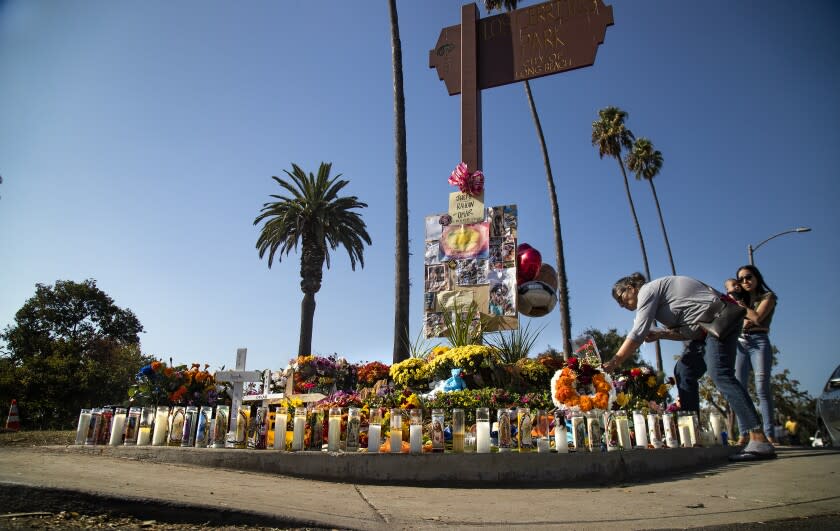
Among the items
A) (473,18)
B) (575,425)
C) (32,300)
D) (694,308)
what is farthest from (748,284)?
(32,300)

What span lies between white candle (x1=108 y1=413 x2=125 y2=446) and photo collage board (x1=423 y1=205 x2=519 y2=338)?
491cm

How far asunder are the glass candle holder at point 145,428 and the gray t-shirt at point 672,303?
4961 mm

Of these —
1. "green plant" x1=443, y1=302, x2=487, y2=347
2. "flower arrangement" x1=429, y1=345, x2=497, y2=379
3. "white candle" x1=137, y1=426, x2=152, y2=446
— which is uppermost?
"green plant" x1=443, y1=302, x2=487, y2=347

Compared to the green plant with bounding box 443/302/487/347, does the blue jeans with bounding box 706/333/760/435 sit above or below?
below

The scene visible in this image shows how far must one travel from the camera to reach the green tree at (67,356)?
786 inches

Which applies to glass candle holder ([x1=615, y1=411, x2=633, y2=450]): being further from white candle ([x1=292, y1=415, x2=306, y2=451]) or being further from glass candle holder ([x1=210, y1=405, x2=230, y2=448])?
glass candle holder ([x1=210, y1=405, x2=230, y2=448])

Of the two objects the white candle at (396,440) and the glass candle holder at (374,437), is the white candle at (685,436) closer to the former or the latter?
the white candle at (396,440)

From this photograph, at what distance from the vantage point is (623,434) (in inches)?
195

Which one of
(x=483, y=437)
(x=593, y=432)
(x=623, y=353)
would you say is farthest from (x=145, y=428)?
(x=623, y=353)

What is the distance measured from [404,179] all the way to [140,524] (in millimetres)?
11942

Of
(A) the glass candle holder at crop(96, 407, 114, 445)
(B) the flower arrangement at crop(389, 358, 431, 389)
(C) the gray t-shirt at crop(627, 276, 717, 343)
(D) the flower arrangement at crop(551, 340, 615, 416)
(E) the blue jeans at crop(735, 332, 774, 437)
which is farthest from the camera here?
(B) the flower arrangement at crop(389, 358, 431, 389)

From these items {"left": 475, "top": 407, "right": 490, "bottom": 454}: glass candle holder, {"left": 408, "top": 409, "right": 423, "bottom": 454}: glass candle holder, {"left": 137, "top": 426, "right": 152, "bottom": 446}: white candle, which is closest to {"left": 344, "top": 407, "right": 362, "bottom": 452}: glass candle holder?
{"left": 408, "top": 409, "right": 423, "bottom": 454}: glass candle holder

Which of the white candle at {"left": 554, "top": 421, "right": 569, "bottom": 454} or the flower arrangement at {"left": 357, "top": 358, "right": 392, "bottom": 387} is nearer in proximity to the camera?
the white candle at {"left": 554, "top": 421, "right": 569, "bottom": 454}

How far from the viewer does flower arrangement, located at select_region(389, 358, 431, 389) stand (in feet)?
26.6
